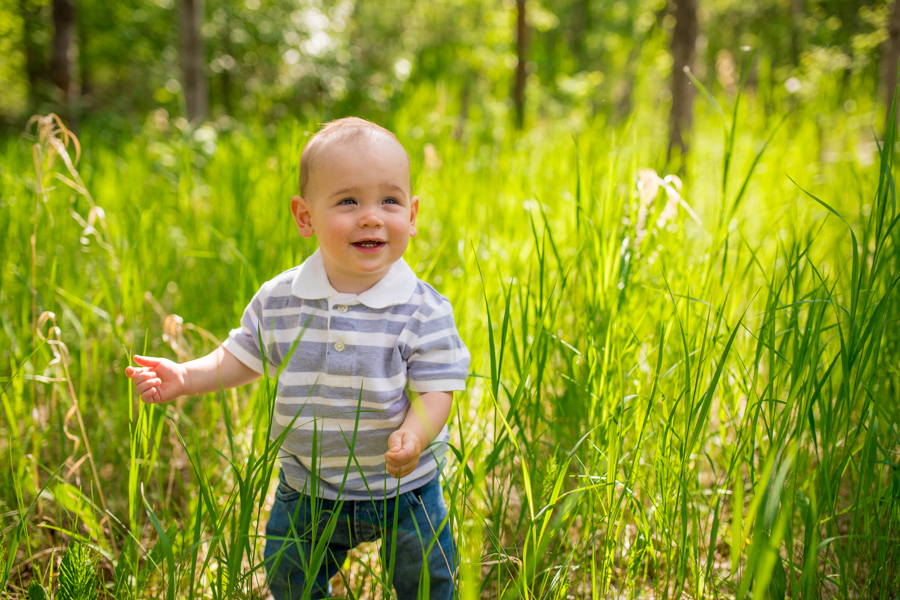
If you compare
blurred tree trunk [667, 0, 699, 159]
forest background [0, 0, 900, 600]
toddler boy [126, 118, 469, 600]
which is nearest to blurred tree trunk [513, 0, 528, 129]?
forest background [0, 0, 900, 600]

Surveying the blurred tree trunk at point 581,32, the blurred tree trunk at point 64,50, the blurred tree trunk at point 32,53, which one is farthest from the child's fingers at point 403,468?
the blurred tree trunk at point 581,32

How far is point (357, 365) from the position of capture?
105 centimetres

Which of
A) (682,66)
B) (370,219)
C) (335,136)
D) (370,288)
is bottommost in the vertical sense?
(370,288)

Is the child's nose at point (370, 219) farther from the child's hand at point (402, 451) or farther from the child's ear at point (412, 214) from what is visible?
the child's hand at point (402, 451)

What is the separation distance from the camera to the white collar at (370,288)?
1.06 m

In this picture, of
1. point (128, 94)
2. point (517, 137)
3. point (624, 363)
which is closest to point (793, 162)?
point (517, 137)

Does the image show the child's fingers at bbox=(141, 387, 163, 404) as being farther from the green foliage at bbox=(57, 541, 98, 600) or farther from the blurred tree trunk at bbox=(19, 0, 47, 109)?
the blurred tree trunk at bbox=(19, 0, 47, 109)

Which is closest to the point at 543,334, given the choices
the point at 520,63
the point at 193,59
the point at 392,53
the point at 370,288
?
the point at 370,288

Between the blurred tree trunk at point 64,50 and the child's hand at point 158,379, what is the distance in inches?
247

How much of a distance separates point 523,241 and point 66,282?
1667 millimetres

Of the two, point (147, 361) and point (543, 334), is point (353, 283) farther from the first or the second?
point (543, 334)

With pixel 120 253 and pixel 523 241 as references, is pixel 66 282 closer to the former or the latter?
pixel 120 253

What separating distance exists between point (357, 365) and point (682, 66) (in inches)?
111

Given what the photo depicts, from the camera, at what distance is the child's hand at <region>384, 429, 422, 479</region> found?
0.92 metres
